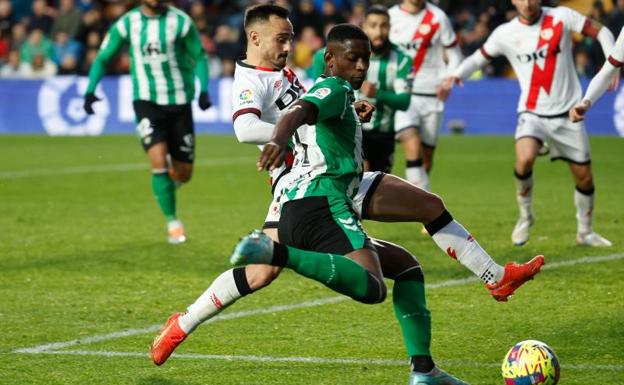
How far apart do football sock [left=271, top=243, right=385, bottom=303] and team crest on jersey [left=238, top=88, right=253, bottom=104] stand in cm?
123

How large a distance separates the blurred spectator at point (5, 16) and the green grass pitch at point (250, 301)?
13.2m

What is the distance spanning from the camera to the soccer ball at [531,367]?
219 inches

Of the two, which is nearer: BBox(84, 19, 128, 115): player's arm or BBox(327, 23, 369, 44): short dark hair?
BBox(327, 23, 369, 44): short dark hair

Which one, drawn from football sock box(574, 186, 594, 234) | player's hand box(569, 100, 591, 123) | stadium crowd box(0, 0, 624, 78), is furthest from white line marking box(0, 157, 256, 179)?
player's hand box(569, 100, 591, 123)

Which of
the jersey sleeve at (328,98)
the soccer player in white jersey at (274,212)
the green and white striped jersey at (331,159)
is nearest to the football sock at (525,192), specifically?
the soccer player in white jersey at (274,212)

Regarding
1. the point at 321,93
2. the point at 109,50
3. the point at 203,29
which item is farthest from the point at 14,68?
the point at 321,93

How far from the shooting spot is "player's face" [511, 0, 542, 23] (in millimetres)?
10523

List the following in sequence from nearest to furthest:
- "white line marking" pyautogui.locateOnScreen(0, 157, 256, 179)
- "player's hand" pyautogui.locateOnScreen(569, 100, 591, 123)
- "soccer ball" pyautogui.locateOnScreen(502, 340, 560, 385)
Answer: "soccer ball" pyautogui.locateOnScreen(502, 340, 560, 385) < "player's hand" pyautogui.locateOnScreen(569, 100, 591, 123) < "white line marking" pyautogui.locateOnScreen(0, 157, 256, 179)

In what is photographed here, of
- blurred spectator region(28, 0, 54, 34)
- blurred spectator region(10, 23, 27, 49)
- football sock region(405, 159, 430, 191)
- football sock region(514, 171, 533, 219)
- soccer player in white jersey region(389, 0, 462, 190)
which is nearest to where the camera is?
football sock region(514, 171, 533, 219)

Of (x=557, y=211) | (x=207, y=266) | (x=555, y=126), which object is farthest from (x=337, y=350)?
(x=557, y=211)

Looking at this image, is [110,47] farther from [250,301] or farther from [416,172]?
[250,301]

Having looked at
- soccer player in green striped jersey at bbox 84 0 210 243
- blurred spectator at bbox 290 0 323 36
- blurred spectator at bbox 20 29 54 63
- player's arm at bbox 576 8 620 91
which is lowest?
blurred spectator at bbox 20 29 54 63

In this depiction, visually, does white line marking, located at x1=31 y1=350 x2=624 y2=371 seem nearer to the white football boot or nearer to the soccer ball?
the soccer ball

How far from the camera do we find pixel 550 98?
1059 centimetres
